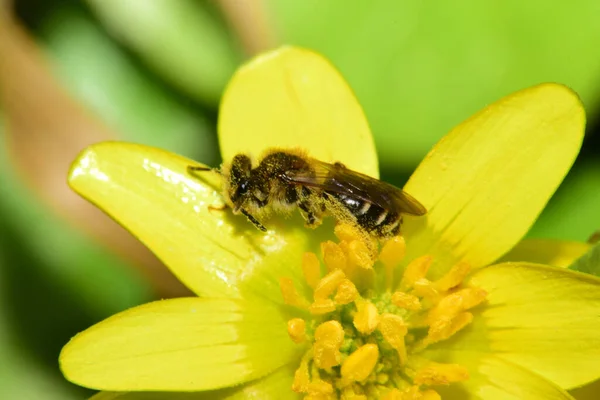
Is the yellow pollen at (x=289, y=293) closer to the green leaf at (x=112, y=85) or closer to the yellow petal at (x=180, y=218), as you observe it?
the yellow petal at (x=180, y=218)

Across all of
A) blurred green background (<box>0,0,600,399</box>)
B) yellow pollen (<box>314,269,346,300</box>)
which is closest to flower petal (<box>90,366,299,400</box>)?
yellow pollen (<box>314,269,346,300</box>)

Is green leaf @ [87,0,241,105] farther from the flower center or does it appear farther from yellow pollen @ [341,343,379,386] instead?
yellow pollen @ [341,343,379,386]

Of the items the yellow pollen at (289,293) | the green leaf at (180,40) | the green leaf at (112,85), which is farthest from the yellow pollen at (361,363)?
the green leaf at (112,85)

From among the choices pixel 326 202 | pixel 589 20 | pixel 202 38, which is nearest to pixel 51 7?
pixel 202 38

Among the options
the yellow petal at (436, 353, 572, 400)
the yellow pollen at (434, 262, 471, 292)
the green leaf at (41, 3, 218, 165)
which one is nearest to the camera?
the yellow petal at (436, 353, 572, 400)

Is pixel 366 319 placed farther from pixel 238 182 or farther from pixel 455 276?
pixel 238 182

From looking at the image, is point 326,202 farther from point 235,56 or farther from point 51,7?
point 51,7

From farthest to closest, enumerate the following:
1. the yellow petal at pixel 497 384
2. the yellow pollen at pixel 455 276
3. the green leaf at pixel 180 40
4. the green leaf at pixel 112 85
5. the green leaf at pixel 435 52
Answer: the green leaf at pixel 112 85 < the green leaf at pixel 180 40 < the green leaf at pixel 435 52 < the yellow pollen at pixel 455 276 < the yellow petal at pixel 497 384
